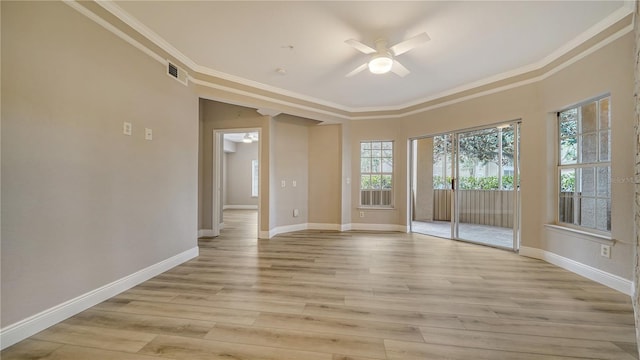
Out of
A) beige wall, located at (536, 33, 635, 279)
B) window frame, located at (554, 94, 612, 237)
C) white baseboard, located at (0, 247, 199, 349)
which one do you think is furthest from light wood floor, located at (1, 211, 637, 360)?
window frame, located at (554, 94, 612, 237)

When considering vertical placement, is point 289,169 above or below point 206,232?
above

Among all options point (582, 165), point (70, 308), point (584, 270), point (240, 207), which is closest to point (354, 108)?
point (582, 165)

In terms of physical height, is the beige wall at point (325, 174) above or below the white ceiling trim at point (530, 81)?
below

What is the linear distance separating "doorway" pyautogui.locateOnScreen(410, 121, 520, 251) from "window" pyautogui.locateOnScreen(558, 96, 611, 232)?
1.81ft

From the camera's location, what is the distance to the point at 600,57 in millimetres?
2619

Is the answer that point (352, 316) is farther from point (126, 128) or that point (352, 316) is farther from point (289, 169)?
point (289, 169)

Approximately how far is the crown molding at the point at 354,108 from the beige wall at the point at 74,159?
0.71ft

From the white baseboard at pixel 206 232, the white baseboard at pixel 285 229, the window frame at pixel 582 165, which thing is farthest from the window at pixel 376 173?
the white baseboard at pixel 206 232

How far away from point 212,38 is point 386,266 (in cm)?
342

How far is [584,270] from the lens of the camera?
2795 mm

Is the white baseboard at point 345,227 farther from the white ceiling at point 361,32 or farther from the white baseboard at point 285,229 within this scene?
the white ceiling at point 361,32

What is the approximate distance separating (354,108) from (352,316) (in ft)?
14.4

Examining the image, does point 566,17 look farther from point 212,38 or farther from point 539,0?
point 212,38

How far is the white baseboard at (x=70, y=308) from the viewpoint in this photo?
1.61m
